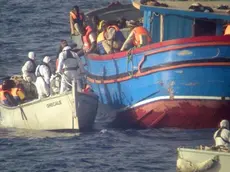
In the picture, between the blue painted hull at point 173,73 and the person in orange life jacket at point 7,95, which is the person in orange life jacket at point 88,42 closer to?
the blue painted hull at point 173,73

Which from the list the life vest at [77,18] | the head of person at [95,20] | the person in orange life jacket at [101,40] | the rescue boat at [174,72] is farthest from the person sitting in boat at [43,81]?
the life vest at [77,18]

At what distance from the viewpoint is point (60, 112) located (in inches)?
1367

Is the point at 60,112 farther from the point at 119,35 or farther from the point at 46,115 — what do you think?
the point at 119,35

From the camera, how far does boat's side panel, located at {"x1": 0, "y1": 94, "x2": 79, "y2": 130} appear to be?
34500mm

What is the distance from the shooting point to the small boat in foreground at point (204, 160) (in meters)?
28.4

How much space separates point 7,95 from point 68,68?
2576 mm

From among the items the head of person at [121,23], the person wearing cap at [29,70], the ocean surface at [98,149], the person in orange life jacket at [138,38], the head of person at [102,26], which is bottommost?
the ocean surface at [98,149]

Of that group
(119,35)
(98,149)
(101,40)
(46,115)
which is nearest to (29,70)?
(46,115)

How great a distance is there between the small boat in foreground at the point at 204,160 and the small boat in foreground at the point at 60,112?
610 centimetres

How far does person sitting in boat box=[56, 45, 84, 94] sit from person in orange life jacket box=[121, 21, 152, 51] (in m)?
1.67

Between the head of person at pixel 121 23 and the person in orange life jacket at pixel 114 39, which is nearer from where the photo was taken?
the person in orange life jacket at pixel 114 39

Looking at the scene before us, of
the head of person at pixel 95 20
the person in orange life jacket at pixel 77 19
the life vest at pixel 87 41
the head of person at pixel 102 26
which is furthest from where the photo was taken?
the person in orange life jacket at pixel 77 19

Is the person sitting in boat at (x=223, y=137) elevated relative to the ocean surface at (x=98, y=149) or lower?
elevated

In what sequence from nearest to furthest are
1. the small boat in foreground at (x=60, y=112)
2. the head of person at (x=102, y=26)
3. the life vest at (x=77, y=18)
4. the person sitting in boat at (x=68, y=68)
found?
the small boat in foreground at (x=60, y=112), the person sitting in boat at (x=68, y=68), the head of person at (x=102, y=26), the life vest at (x=77, y=18)
